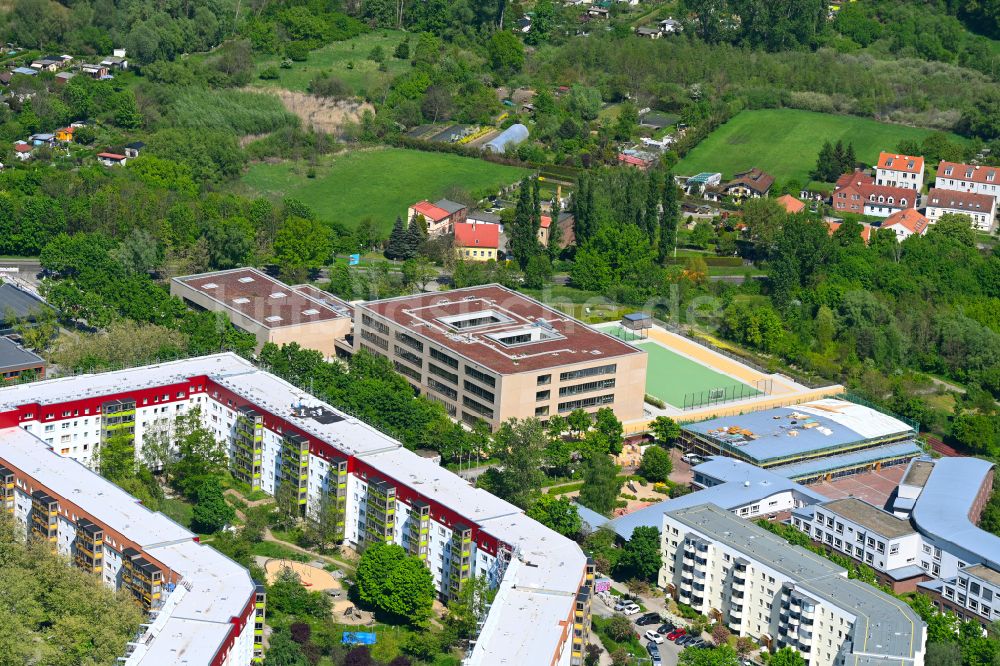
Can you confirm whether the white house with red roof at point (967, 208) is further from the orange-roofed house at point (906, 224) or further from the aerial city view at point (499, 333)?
the orange-roofed house at point (906, 224)

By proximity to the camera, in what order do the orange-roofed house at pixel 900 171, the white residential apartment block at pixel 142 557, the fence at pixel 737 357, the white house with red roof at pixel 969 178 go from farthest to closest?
1. the orange-roofed house at pixel 900 171
2. the white house with red roof at pixel 969 178
3. the fence at pixel 737 357
4. the white residential apartment block at pixel 142 557

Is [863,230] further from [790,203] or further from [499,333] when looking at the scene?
[499,333]

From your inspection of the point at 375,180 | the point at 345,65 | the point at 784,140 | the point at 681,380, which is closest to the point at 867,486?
the point at 681,380

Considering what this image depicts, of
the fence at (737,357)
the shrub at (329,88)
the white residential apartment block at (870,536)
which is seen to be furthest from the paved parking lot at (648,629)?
the shrub at (329,88)

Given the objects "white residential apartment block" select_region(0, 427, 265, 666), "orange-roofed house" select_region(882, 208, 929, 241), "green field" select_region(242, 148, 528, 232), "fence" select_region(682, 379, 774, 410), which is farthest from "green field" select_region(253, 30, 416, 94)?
"white residential apartment block" select_region(0, 427, 265, 666)

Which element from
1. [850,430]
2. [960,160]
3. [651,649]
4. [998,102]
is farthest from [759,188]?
[651,649]
